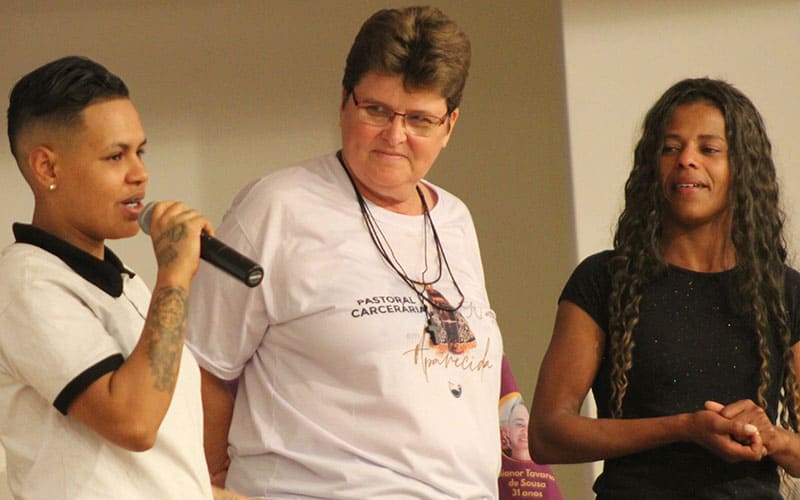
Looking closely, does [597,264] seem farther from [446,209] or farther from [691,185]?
[446,209]

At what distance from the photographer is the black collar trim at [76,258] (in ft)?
5.75

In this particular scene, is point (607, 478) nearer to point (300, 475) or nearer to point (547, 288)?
point (300, 475)

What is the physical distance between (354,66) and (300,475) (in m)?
0.75

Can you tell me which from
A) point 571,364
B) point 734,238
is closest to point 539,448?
point 571,364

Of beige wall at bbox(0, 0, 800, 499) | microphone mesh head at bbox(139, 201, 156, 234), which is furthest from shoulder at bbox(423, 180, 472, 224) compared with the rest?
beige wall at bbox(0, 0, 800, 499)

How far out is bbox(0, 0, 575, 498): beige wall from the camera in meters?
4.60

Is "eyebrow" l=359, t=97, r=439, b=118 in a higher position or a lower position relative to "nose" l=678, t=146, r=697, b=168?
higher

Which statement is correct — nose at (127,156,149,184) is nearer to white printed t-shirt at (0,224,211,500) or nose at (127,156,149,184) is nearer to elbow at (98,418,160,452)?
white printed t-shirt at (0,224,211,500)

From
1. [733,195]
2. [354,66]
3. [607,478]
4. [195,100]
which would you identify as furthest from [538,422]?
[195,100]

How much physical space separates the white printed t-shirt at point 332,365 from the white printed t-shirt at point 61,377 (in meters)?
0.43

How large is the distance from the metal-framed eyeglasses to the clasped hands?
2.50 ft

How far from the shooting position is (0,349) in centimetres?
168

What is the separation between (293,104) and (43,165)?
296 cm

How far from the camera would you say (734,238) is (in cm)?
273
